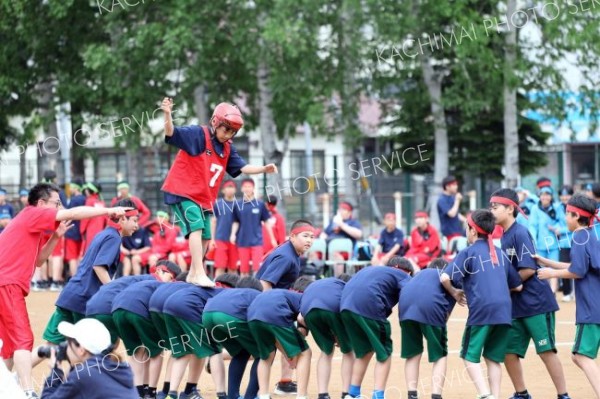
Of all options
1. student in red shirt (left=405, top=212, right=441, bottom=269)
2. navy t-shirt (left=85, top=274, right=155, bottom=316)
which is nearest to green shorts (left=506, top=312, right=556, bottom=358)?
navy t-shirt (left=85, top=274, right=155, bottom=316)

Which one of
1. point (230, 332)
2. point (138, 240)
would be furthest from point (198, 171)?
point (138, 240)

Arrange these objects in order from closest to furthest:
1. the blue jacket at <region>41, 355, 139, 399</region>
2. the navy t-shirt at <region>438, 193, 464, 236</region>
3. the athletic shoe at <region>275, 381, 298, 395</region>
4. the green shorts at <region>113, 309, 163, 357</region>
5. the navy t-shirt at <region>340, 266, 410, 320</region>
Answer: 1. the blue jacket at <region>41, 355, 139, 399</region>
2. the navy t-shirt at <region>340, 266, 410, 320</region>
3. the green shorts at <region>113, 309, 163, 357</region>
4. the athletic shoe at <region>275, 381, 298, 395</region>
5. the navy t-shirt at <region>438, 193, 464, 236</region>

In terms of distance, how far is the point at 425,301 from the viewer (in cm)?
1091

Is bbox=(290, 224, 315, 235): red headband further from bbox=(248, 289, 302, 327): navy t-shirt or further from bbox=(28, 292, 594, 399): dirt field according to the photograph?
bbox=(28, 292, 594, 399): dirt field

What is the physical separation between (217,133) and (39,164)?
22001 mm

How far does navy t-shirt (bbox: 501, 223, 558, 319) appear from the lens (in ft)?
36.9

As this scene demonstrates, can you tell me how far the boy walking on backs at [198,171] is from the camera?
39.4ft

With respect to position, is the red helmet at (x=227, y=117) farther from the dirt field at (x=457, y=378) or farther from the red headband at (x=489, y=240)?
the dirt field at (x=457, y=378)

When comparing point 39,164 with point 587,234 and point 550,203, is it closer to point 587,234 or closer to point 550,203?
point 550,203

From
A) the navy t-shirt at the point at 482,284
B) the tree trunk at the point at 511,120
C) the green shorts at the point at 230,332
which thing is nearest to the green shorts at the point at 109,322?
the green shorts at the point at 230,332

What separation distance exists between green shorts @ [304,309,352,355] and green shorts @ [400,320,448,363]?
60cm

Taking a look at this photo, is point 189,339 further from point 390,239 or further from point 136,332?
point 390,239

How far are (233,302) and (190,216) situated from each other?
135 cm

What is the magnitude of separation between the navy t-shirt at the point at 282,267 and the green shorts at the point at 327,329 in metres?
0.75
